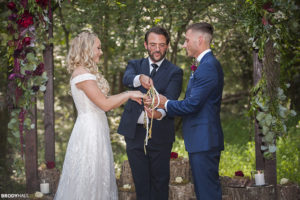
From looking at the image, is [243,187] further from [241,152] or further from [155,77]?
[241,152]

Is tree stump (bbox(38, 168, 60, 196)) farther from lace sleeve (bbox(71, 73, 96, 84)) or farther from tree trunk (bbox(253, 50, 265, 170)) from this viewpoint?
tree trunk (bbox(253, 50, 265, 170))

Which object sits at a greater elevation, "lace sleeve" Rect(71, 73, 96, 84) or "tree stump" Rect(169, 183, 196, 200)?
"lace sleeve" Rect(71, 73, 96, 84)

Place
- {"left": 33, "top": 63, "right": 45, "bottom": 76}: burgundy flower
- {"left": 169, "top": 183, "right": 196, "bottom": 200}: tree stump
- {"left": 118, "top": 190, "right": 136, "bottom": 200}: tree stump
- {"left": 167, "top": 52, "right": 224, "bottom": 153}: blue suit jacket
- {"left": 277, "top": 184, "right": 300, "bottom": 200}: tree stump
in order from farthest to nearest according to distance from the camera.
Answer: {"left": 118, "top": 190, "right": 136, "bottom": 200}: tree stump → {"left": 169, "top": 183, "right": 196, "bottom": 200}: tree stump → {"left": 277, "top": 184, "right": 300, "bottom": 200}: tree stump → {"left": 33, "top": 63, "right": 45, "bottom": 76}: burgundy flower → {"left": 167, "top": 52, "right": 224, "bottom": 153}: blue suit jacket

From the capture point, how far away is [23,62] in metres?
3.84

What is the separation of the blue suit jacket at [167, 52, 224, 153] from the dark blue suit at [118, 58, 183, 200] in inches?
22.0

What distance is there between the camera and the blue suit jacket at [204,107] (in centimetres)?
292

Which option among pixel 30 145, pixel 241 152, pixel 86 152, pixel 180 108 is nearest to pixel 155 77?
pixel 180 108

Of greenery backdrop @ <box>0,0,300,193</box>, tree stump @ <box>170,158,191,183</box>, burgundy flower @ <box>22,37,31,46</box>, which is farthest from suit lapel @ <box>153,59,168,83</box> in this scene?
tree stump @ <box>170,158,191,183</box>

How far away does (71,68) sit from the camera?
3.26 metres

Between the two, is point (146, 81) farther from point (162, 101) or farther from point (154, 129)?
point (154, 129)

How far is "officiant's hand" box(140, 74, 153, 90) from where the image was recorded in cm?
342

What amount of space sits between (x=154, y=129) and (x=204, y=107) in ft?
2.48

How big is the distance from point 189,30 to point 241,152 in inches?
195

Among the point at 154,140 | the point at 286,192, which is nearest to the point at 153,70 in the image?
the point at 154,140
